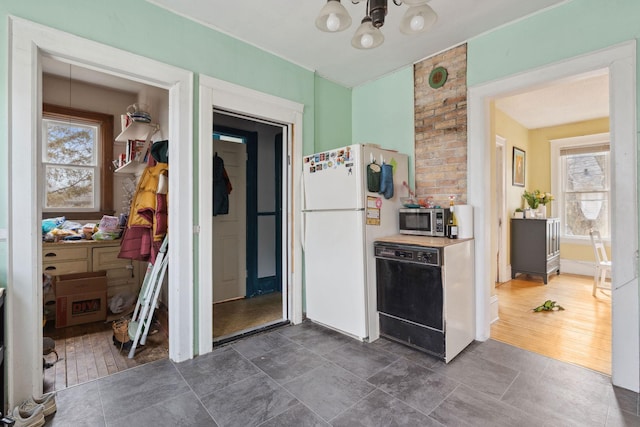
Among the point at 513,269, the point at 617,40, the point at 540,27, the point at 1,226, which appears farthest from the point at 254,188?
the point at 513,269

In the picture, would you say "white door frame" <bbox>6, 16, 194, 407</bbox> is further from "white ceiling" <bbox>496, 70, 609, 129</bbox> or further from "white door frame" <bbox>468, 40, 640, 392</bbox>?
"white ceiling" <bbox>496, 70, 609, 129</bbox>

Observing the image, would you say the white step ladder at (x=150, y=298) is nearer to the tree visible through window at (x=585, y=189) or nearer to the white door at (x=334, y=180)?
the white door at (x=334, y=180)

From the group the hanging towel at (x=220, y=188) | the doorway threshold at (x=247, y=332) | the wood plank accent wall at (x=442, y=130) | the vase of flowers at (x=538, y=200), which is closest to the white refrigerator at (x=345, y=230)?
the wood plank accent wall at (x=442, y=130)

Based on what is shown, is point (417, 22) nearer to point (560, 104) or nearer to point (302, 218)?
point (302, 218)

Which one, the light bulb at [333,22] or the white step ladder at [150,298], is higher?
the light bulb at [333,22]

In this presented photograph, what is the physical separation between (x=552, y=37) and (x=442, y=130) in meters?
1.06

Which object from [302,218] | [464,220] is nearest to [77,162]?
[302,218]

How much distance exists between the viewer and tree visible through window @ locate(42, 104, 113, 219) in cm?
375

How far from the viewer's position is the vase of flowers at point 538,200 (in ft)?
17.4

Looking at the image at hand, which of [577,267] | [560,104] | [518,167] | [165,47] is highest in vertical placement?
[560,104]

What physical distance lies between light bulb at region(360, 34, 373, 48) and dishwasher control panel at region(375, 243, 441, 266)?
5.07ft

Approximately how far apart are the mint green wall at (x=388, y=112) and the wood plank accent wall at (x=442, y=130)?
0.32 feet

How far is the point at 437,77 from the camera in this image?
3.12 m

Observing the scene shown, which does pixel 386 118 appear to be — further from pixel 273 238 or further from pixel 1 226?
pixel 1 226
